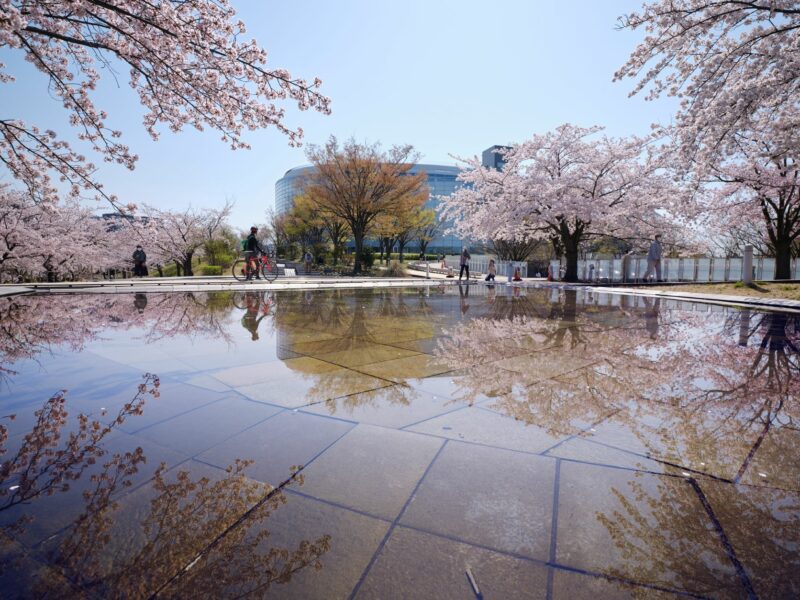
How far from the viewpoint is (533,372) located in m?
4.32

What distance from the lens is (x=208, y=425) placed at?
117 inches

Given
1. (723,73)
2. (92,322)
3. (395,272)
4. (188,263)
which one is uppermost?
(723,73)

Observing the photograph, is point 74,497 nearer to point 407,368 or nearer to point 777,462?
point 407,368

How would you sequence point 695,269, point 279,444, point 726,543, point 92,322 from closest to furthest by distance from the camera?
point 726,543, point 279,444, point 92,322, point 695,269

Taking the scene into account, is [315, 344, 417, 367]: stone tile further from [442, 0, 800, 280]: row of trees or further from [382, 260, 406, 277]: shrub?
[382, 260, 406, 277]: shrub

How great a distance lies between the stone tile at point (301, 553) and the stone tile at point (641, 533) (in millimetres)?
834

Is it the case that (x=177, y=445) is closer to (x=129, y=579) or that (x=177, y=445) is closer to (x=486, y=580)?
(x=129, y=579)

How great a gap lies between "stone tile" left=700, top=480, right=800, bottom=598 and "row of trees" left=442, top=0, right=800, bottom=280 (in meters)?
11.2

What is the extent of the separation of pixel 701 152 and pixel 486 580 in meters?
13.6

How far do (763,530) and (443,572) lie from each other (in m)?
1.46

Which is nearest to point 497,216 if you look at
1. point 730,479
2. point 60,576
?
point 730,479

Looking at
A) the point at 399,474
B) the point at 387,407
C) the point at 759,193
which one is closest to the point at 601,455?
the point at 399,474

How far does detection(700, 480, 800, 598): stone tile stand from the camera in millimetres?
1533

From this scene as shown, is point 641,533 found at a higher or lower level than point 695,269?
lower
